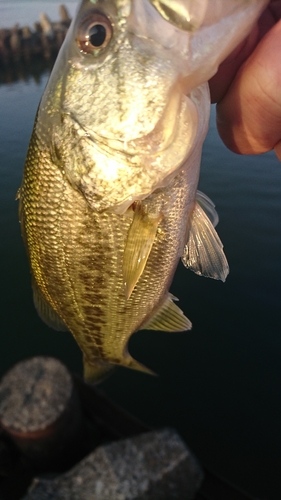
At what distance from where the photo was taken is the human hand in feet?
3.55

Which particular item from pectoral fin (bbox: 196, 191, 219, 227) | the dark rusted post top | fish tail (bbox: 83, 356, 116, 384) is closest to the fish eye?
pectoral fin (bbox: 196, 191, 219, 227)

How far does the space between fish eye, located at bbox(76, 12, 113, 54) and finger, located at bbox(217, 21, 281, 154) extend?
0.48 m

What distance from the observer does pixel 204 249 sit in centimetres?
144

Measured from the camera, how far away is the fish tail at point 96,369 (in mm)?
1800

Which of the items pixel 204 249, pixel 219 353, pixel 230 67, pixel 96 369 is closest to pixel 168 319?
pixel 204 249

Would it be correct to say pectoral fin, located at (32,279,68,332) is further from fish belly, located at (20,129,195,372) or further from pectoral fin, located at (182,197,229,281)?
pectoral fin, located at (182,197,229,281)

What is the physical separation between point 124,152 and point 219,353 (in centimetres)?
326

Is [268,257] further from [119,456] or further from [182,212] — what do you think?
[182,212]

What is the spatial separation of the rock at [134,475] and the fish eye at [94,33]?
2283 mm

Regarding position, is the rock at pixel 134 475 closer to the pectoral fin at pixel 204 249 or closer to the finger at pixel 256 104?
the pectoral fin at pixel 204 249

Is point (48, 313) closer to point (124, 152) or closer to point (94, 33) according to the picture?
point (124, 152)

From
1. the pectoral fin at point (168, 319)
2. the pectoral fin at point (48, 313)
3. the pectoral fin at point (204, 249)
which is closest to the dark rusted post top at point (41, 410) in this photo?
the pectoral fin at point (48, 313)

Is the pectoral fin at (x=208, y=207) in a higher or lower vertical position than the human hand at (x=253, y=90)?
lower

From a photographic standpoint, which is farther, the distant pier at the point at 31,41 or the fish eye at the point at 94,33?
the distant pier at the point at 31,41
